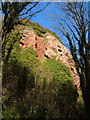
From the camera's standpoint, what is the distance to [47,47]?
1448 cm

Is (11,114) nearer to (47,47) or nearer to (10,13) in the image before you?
(10,13)

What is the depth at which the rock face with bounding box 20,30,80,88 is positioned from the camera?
13.4 m

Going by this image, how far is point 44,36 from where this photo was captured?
15.5 m

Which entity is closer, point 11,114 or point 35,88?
point 11,114

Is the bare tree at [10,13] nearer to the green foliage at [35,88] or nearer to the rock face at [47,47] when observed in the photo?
the green foliage at [35,88]

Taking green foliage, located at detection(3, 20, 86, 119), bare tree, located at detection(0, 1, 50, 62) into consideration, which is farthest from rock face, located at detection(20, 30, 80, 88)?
bare tree, located at detection(0, 1, 50, 62)

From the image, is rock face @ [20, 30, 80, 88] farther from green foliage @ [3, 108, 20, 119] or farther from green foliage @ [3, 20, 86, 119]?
green foliage @ [3, 108, 20, 119]

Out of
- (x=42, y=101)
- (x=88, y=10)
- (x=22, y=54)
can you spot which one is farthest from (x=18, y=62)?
(x=88, y=10)

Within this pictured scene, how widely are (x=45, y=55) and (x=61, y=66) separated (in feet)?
6.34

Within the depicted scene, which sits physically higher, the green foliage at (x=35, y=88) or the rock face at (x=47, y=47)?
the rock face at (x=47, y=47)

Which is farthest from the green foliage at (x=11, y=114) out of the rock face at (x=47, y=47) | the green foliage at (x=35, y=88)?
the rock face at (x=47, y=47)

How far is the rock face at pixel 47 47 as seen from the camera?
44.1 feet

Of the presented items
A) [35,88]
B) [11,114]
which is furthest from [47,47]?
[11,114]

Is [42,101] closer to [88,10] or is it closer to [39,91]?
[39,91]
